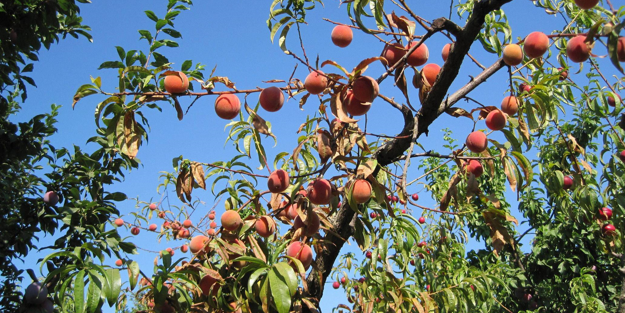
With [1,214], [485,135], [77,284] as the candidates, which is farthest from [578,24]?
[1,214]

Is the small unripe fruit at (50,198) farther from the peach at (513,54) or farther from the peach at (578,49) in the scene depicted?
the peach at (578,49)

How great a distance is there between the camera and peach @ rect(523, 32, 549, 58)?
1.32 meters

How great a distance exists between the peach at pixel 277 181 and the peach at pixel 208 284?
0.49 m

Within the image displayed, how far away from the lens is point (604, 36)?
36.0 inches

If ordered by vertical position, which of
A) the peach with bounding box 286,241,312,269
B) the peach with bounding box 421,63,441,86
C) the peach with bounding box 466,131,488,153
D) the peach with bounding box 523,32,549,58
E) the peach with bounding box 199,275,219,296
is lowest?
the peach with bounding box 199,275,219,296

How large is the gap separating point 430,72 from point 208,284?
1.22m

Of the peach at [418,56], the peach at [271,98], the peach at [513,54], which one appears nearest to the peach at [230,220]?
the peach at [271,98]

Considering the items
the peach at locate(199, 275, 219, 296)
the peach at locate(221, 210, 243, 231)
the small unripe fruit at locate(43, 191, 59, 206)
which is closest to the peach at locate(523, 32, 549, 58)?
the peach at locate(221, 210, 243, 231)

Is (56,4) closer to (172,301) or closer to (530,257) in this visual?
(172,301)

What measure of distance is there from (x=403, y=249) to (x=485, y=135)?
857mm

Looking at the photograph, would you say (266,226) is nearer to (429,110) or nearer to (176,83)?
(176,83)

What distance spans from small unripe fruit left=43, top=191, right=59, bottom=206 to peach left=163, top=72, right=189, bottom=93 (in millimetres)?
2152

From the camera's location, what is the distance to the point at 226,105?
1478 mm

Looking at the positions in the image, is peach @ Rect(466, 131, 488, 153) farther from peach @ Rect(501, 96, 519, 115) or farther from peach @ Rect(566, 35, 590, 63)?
peach @ Rect(566, 35, 590, 63)
